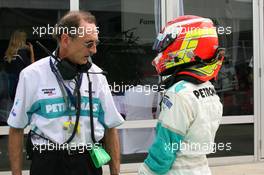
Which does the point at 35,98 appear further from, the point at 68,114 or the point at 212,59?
the point at 212,59

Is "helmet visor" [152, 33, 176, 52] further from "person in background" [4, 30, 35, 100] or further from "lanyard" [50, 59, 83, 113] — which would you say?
"person in background" [4, 30, 35, 100]

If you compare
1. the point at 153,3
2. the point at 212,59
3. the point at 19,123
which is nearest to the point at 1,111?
the point at 153,3

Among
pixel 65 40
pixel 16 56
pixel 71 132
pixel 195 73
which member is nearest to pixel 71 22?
pixel 65 40

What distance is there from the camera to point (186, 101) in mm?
2406

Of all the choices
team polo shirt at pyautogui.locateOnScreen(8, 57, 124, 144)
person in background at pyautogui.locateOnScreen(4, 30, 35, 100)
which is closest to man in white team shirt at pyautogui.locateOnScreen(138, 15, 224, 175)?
team polo shirt at pyautogui.locateOnScreen(8, 57, 124, 144)

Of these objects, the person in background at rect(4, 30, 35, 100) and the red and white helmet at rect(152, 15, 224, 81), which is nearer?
the red and white helmet at rect(152, 15, 224, 81)

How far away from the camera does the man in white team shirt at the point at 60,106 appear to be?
2492mm

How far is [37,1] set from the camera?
6.25 m

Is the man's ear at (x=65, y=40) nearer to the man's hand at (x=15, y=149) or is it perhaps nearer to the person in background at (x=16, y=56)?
the man's hand at (x=15, y=149)

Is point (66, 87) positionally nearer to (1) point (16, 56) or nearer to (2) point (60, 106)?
(2) point (60, 106)

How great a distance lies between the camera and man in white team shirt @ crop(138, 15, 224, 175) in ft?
7.85

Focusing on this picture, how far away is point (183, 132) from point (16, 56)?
419 centimetres

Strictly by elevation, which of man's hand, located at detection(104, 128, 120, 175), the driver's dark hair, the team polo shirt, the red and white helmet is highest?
the driver's dark hair

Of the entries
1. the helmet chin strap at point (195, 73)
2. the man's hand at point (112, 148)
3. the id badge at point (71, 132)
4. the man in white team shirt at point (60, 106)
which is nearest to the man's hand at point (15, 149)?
the man in white team shirt at point (60, 106)
